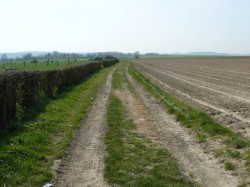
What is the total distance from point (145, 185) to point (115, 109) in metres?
10.0

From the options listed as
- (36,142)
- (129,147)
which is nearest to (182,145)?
(129,147)

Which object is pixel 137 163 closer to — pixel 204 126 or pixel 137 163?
pixel 137 163

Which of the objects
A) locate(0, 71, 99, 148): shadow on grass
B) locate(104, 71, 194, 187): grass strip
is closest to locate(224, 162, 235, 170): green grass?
locate(104, 71, 194, 187): grass strip

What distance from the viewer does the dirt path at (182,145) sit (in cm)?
768

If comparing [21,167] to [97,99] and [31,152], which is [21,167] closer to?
[31,152]

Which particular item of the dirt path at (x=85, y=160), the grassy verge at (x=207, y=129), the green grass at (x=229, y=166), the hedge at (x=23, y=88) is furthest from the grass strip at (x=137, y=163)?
the hedge at (x=23, y=88)

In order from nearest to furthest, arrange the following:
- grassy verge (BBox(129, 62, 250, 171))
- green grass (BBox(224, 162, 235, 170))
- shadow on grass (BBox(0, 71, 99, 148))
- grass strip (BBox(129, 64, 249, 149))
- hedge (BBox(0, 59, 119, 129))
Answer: green grass (BBox(224, 162, 235, 170)), grassy verge (BBox(129, 62, 250, 171)), grass strip (BBox(129, 64, 249, 149)), shadow on grass (BBox(0, 71, 99, 148)), hedge (BBox(0, 59, 119, 129))

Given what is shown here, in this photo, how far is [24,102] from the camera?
1538cm

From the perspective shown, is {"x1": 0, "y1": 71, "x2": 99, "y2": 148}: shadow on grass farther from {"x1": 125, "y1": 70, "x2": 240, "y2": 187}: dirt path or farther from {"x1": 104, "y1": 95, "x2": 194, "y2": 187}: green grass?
{"x1": 125, "y1": 70, "x2": 240, "y2": 187}: dirt path

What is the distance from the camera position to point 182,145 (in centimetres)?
1034

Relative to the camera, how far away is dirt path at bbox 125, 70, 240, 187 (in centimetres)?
768

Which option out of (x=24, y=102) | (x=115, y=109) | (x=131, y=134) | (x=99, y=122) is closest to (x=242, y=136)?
(x=131, y=134)

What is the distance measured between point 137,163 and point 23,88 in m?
8.27

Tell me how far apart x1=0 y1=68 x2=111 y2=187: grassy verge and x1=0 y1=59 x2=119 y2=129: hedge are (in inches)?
18.3
